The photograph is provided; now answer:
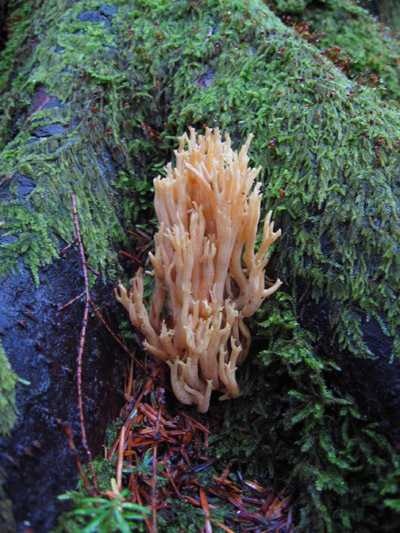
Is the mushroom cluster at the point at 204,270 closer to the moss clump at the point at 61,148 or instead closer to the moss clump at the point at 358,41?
the moss clump at the point at 61,148

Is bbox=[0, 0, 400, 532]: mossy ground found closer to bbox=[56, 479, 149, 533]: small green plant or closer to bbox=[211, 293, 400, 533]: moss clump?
bbox=[211, 293, 400, 533]: moss clump

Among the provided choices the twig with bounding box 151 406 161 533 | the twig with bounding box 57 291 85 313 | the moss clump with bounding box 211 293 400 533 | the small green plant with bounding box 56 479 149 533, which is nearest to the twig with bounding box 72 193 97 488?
the twig with bounding box 57 291 85 313

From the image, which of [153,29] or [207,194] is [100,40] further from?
[207,194]

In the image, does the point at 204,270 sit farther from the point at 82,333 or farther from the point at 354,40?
the point at 354,40

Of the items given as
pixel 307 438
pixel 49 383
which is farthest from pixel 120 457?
pixel 307 438

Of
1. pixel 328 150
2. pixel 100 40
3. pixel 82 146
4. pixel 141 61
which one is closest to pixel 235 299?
pixel 328 150

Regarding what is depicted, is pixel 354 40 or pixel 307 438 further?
pixel 354 40
